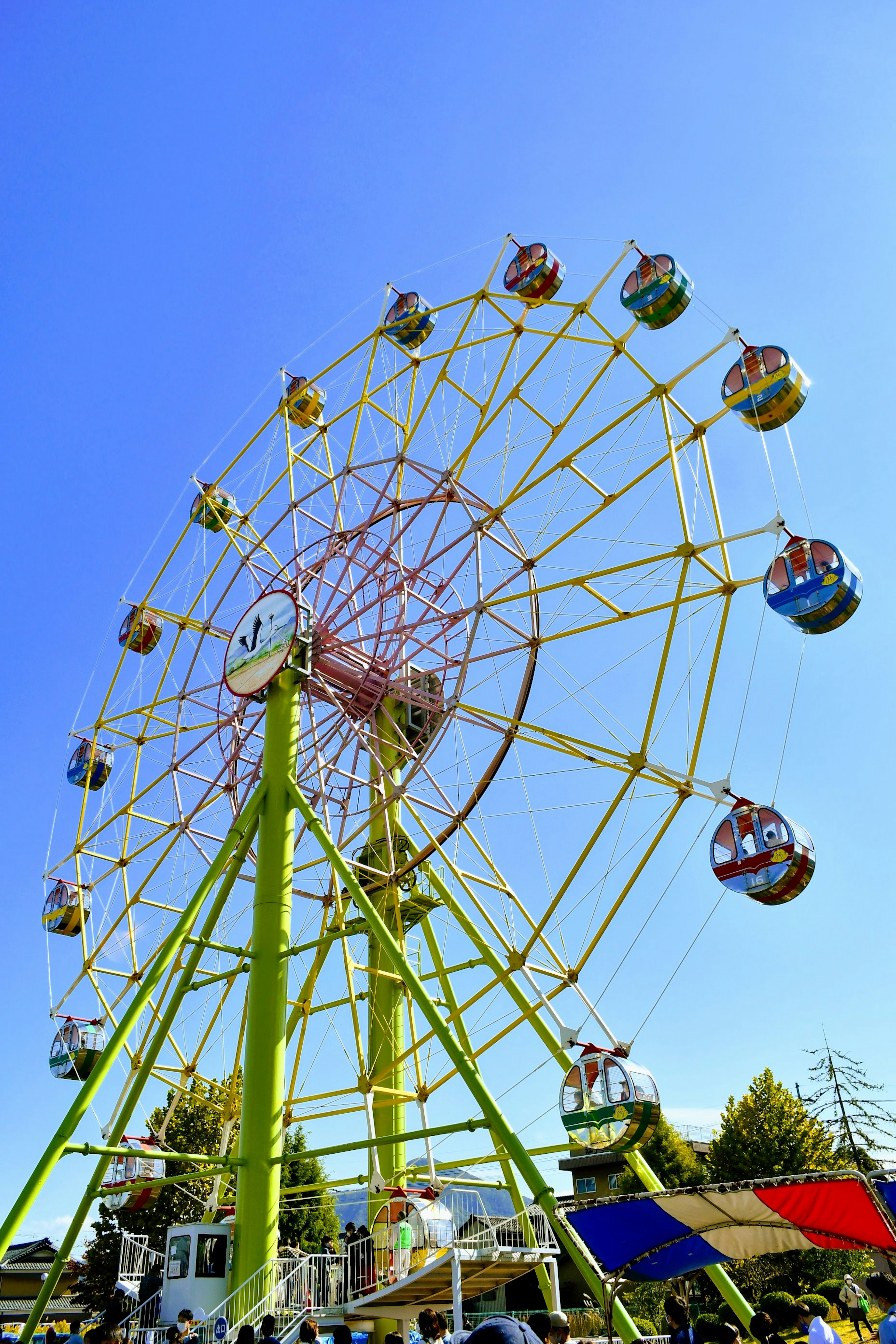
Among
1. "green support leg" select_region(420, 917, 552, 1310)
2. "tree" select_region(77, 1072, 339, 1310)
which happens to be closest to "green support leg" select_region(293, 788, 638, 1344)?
"green support leg" select_region(420, 917, 552, 1310)

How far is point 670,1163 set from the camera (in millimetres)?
39438

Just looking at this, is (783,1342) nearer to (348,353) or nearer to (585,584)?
(585,584)

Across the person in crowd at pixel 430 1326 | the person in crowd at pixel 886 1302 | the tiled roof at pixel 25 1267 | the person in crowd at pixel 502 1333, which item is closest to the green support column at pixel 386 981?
the person in crowd at pixel 430 1326

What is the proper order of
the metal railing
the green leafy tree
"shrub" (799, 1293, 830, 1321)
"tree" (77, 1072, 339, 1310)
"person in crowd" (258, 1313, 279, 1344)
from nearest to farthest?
"person in crowd" (258, 1313, 279, 1344), the metal railing, "shrub" (799, 1293, 830, 1321), "tree" (77, 1072, 339, 1310), the green leafy tree

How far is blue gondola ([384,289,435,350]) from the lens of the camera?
21.8 m

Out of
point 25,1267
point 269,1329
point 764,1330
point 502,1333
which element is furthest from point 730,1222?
point 25,1267

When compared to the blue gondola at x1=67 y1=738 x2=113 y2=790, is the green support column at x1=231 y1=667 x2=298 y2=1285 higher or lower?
lower

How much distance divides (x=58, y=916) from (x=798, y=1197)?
63.1ft

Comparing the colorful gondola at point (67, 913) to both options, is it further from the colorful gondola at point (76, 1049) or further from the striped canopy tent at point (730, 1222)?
the striped canopy tent at point (730, 1222)

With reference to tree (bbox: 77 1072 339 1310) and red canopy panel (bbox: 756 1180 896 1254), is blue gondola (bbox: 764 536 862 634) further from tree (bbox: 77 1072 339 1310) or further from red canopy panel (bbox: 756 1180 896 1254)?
tree (bbox: 77 1072 339 1310)

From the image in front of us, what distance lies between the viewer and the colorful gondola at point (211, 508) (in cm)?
2409

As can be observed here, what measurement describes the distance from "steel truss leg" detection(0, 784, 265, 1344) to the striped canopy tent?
29.1ft

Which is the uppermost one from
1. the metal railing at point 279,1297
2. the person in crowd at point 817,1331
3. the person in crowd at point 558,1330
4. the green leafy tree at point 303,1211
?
the green leafy tree at point 303,1211

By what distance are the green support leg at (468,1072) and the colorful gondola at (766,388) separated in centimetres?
952
